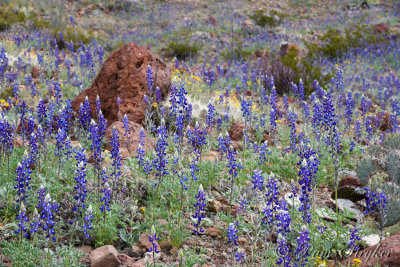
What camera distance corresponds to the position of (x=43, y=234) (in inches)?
127

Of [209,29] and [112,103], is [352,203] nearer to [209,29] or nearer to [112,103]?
[112,103]

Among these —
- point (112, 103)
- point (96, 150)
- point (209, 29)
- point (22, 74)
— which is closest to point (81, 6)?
point (209, 29)

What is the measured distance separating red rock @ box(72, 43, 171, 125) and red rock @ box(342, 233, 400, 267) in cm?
434

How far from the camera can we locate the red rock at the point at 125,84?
253 inches

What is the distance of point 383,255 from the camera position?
9.19 ft

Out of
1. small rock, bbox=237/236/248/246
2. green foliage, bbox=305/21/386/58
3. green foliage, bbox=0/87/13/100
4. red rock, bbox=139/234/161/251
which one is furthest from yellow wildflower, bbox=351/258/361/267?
green foliage, bbox=305/21/386/58

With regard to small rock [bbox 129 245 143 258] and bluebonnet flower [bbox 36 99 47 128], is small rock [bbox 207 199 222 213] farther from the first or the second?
bluebonnet flower [bbox 36 99 47 128]

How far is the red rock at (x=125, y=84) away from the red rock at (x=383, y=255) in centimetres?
434

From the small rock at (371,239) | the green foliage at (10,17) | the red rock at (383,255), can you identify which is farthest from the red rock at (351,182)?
the green foliage at (10,17)

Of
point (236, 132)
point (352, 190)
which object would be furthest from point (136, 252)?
point (236, 132)

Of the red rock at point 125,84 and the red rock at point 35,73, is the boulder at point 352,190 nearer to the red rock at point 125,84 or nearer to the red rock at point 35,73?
the red rock at point 125,84

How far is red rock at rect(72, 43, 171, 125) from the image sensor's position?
21.1ft

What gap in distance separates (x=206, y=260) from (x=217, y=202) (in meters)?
1.01

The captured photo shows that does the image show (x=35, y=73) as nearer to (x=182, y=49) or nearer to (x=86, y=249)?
(x=86, y=249)
